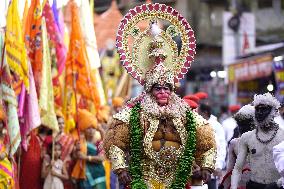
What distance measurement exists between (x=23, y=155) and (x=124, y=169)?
474 centimetres

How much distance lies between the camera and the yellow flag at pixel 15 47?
13.3 m

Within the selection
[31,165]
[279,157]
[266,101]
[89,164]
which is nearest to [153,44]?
[266,101]

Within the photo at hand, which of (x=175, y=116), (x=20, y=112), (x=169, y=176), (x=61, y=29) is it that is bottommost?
(x=169, y=176)

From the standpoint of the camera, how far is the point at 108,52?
28750 mm

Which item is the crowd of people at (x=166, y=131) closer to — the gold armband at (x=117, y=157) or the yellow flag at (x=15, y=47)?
the gold armband at (x=117, y=157)

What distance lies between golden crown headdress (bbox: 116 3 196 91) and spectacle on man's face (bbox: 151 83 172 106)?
0.85 feet

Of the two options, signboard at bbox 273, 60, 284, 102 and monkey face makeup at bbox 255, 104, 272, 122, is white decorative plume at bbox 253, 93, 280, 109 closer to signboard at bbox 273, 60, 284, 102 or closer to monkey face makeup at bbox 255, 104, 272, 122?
monkey face makeup at bbox 255, 104, 272, 122

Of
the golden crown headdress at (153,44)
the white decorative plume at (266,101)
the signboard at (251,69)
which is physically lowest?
the white decorative plume at (266,101)

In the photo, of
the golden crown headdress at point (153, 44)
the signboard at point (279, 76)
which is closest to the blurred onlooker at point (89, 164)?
the golden crown headdress at point (153, 44)

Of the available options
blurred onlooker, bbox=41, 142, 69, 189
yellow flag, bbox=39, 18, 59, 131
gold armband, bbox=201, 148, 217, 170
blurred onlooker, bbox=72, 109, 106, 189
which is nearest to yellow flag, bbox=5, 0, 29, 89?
yellow flag, bbox=39, 18, 59, 131

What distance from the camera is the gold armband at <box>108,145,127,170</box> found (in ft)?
30.7

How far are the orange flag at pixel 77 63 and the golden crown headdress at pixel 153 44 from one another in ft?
21.2

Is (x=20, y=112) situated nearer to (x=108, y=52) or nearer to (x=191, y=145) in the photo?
(x=191, y=145)

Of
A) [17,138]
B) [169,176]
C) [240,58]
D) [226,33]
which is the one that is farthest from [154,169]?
[226,33]
